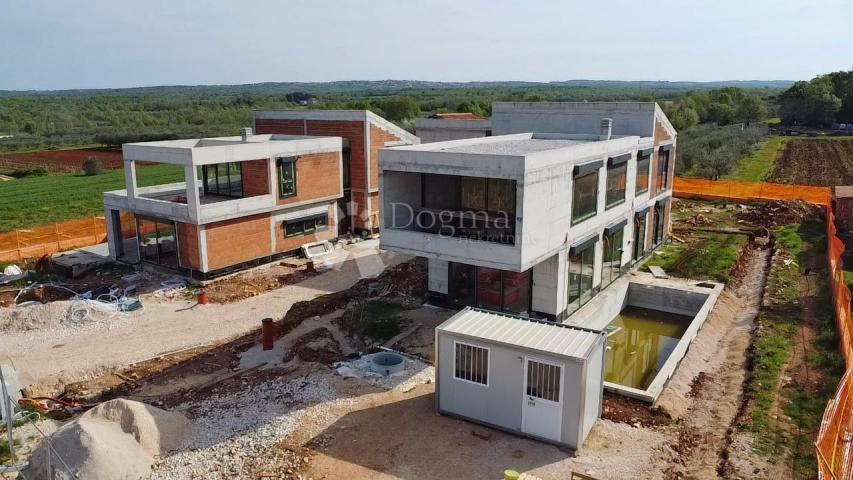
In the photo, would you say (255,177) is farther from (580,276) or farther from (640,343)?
(640,343)

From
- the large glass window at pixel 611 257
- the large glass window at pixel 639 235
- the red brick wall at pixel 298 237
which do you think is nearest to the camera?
the large glass window at pixel 611 257

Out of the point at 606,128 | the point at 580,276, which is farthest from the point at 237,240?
the point at 606,128

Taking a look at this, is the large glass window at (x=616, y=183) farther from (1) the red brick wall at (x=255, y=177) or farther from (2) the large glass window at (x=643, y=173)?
(1) the red brick wall at (x=255, y=177)

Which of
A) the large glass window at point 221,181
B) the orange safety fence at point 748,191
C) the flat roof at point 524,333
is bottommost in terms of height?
the orange safety fence at point 748,191

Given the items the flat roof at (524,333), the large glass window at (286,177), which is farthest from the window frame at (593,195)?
the large glass window at (286,177)

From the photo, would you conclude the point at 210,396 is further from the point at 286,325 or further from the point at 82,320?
the point at 82,320

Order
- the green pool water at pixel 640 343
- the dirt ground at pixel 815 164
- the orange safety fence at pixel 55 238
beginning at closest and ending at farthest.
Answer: the green pool water at pixel 640 343, the orange safety fence at pixel 55 238, the dirt ground at pixel 815 164

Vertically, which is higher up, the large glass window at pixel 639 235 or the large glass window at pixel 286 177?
the large glass window at pixel 286 177

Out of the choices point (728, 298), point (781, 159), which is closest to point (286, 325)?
point (728, 298)
